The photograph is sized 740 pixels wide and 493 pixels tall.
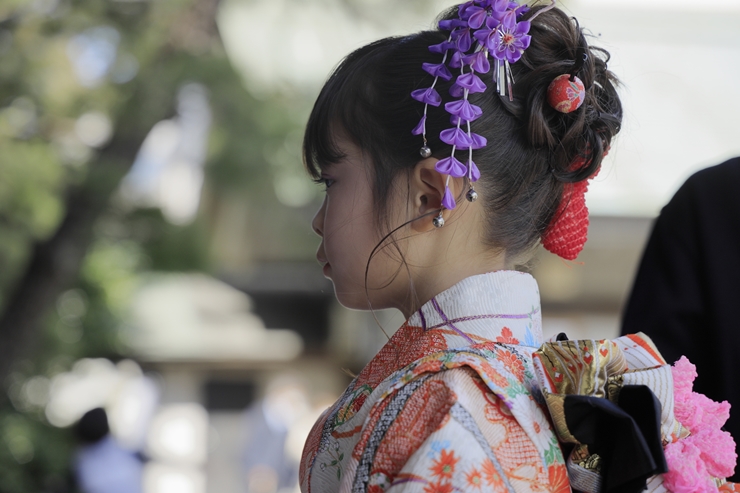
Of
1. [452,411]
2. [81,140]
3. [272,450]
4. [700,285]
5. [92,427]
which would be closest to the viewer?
[452,411]

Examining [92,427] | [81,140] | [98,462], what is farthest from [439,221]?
[81,140]

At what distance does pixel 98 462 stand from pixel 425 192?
3329mm

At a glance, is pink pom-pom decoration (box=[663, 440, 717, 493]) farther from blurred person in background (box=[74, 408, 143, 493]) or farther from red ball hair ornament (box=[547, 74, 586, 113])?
blurred person in background (box=[74, 408, 143, 493])

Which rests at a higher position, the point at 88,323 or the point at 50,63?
the point at 50,63

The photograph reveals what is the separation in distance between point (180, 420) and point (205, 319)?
1908mm

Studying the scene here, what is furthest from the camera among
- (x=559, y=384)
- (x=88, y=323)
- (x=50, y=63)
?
(x=88, y=323)

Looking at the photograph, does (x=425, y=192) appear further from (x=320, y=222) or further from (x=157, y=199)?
(x=157, y=199)

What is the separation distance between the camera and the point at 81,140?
4.47 meters

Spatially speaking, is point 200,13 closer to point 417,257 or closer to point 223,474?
point 417,257

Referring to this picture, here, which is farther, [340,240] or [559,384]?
[340,240]

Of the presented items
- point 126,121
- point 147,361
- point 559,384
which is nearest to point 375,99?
point 559,384

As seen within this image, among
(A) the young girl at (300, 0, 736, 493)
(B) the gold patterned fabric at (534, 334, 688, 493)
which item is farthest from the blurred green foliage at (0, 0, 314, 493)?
(B) the gold patterned fabric at (534, 334, 688, 493)

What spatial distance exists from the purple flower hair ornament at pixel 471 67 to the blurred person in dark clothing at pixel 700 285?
1.81 ft

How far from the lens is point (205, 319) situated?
30.1 ft
